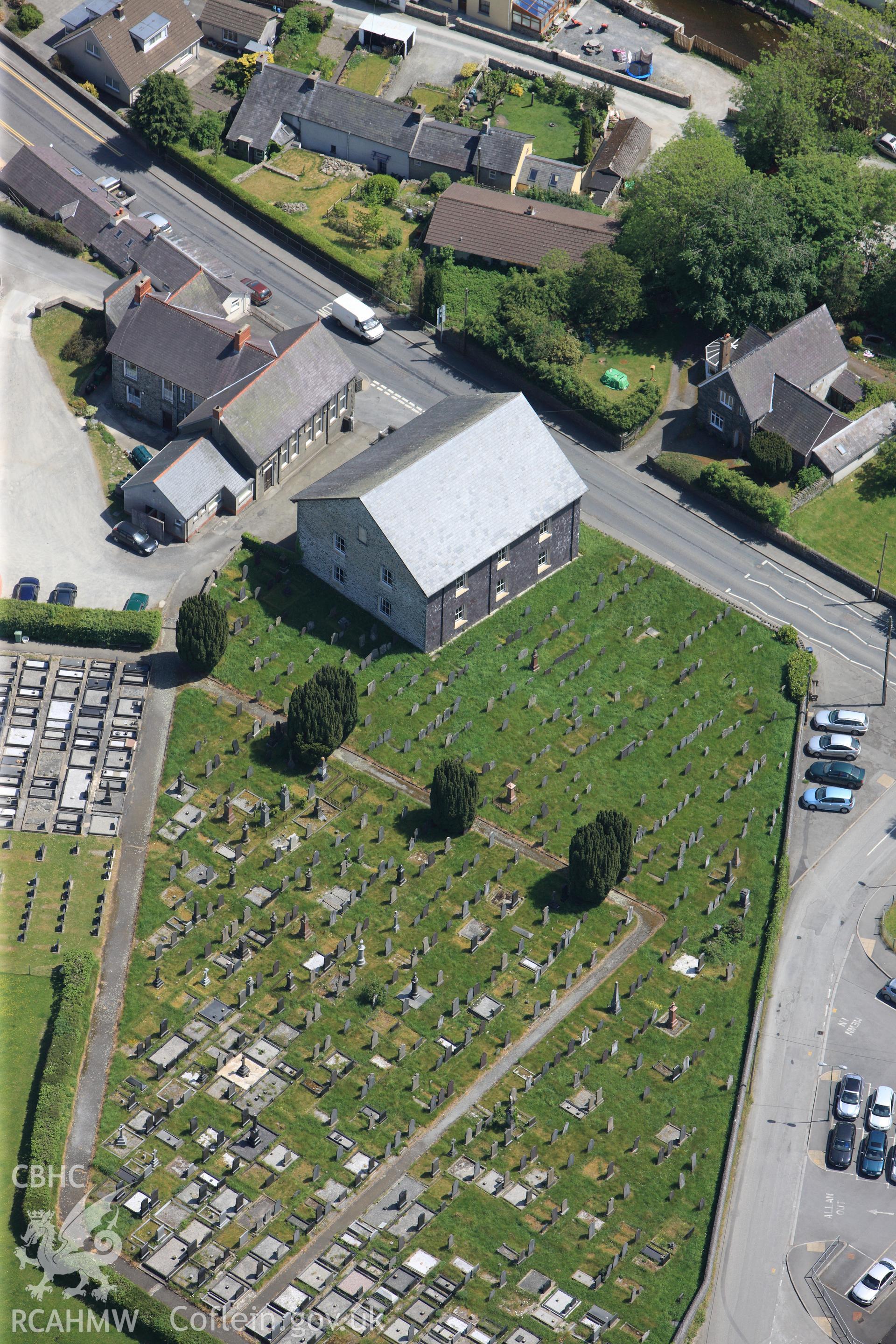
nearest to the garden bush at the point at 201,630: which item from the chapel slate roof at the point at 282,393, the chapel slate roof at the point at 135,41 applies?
the chapel slate roof at the point at 282,393

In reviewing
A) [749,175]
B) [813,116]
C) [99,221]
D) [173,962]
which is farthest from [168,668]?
[813,116]

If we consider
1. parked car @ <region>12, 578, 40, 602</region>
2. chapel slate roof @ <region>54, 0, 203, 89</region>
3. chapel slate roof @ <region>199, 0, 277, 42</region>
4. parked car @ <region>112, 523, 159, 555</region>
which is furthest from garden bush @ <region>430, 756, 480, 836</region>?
chapel slate roof @ <region>199, 0, 277, 42</region>

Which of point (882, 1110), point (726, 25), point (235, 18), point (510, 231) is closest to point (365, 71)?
point (235, 18)

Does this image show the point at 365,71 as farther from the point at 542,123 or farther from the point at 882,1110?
the point at 882,1110

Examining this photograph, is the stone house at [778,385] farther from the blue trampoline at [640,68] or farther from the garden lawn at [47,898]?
the garden lawn at [47,898]

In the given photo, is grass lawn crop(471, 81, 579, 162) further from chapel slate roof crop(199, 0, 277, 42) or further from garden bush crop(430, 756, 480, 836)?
garden bush crop(430, 756, 480, 836)

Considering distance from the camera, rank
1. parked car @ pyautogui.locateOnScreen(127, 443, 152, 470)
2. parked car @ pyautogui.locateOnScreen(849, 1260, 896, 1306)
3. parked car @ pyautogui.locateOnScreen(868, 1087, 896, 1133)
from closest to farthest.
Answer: parked car @ pyautogui.locateOnScreen(849, 1260, 896, 1306), parked car @ pyautogui.locateOnScreen(868, 1087, 896, 1133), parked car @ pyautogui.locateOnScreen(127, 443, 152, 470)

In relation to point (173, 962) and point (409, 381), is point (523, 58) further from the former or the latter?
point (173, 962)
